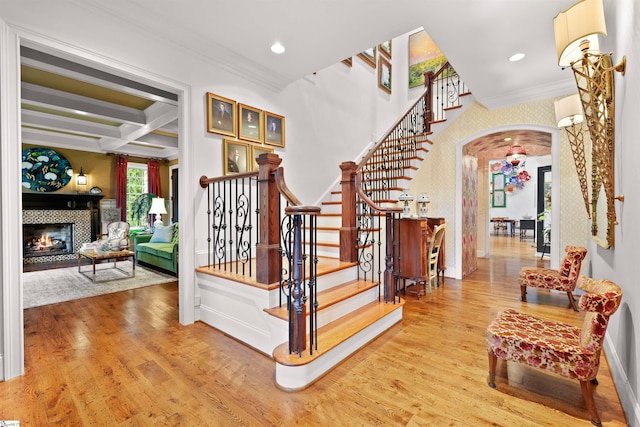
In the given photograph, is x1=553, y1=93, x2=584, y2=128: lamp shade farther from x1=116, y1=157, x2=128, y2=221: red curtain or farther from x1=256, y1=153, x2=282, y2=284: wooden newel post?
x1=116, y1=157, x2=128, y2=221: red curtain

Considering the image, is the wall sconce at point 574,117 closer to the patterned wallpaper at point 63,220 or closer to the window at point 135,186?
the window at point 135,186

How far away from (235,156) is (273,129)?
2.52ft

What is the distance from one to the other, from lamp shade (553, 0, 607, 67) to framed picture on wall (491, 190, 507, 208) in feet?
42.3

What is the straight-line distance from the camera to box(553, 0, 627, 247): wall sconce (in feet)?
5.94

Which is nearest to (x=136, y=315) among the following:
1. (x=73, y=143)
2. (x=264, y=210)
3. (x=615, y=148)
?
(x=264, y=210)

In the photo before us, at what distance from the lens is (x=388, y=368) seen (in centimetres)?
222

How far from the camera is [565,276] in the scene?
12.0 ft

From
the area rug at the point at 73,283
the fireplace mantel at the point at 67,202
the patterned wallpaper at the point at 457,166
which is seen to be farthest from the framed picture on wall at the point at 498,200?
the fireplace mantel at the point at 67,202

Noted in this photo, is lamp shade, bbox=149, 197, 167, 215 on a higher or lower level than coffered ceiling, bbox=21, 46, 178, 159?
lower

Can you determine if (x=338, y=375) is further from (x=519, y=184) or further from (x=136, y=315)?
(x=519, y=184)

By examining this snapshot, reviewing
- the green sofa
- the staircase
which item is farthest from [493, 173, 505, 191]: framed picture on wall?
the green sofa

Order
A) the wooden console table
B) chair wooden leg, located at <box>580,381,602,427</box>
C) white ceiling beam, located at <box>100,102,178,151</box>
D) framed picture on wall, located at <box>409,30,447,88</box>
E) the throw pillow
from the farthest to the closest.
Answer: framed picture on wall, located at <box>409,30,447,88</box>, the throw pillow, white ceiling beam, located at <box>100,102,178,151</box>, the wooden console table, chair wooden leg, located at <box>580,381,602,427</box>

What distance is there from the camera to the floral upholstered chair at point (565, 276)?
3582 mm

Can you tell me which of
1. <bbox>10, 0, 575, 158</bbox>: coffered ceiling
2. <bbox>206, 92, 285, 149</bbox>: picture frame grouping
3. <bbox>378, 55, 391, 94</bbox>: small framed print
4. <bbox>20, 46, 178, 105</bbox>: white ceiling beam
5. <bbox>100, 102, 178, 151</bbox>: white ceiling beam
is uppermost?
<bbox>378, 55, 391, 94</bbox>: small framed print
